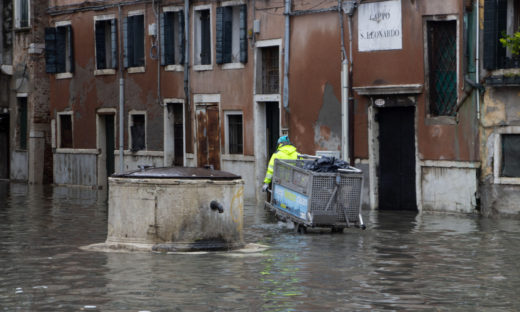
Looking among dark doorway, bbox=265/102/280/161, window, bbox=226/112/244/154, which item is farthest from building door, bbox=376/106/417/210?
window, bbox=226/112/244/154

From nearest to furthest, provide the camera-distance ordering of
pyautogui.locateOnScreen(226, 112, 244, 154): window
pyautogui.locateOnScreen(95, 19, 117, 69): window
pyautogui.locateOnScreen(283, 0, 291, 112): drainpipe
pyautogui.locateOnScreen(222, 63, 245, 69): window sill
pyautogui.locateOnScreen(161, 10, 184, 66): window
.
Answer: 1. pyautogui.locateOnScreen(283, 0, 291, 112): drainpipe
2. pyautogui.locateOnScreen(222, 63, 245, 69): window sill
3. pyautogui.locateOnScreen(226, 112, 244, 154): window
4. pyautogui.locateOnScreen(161, 10, 184, 66): window
5. pyautogui.locateOnScreen(95, 19, 117, 69): window

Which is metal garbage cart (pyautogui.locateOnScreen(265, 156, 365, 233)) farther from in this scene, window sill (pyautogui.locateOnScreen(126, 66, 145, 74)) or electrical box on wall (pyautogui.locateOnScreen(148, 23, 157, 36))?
window sill (pyautogui.locateOnScreen(126, 66, 145, 74))

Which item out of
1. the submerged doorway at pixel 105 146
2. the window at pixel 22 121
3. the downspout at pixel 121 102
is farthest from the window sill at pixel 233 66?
the window at pixel 22 121

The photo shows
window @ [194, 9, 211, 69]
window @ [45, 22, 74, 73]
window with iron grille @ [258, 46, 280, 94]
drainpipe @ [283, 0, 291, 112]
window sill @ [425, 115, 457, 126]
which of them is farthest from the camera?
window @ [45, 22, 74, 73]

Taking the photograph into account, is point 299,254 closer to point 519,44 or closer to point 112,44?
point 519,44

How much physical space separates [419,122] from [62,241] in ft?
31.1

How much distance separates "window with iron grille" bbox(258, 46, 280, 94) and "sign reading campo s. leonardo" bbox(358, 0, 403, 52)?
3588mm

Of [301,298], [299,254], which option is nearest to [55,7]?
[299,254]

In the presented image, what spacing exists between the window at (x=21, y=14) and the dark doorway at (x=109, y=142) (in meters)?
5.06

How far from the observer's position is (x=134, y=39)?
→ 3284 centimetres

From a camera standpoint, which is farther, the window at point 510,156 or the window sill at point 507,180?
the window at point 510,156

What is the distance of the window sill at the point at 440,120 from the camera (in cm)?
2309

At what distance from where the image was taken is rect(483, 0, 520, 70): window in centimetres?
2178

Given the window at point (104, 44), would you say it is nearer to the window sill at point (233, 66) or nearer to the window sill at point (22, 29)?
the window sill at point (22, 29)
